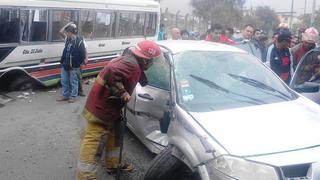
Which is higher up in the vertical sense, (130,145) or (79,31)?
(79,31)

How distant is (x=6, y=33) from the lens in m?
10.0

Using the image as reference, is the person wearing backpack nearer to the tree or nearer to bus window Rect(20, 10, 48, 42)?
bus window Rect(20, 10, 48, 42)

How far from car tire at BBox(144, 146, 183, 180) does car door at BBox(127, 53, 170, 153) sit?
0.87 metres

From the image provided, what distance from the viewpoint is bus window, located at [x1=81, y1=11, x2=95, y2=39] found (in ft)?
40.4

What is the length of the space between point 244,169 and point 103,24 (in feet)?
34.3

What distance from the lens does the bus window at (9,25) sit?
9891mm

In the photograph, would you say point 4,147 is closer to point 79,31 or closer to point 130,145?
point 130,145

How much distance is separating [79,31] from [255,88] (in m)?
8.39

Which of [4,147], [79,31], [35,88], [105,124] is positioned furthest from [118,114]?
[79,31]

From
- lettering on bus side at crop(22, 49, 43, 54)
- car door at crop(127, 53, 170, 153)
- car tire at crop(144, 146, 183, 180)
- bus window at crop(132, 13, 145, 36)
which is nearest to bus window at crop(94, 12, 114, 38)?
bus window at crop(132, 13, 145, 36)

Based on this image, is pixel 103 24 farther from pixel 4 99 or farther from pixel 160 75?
pixel 160 75

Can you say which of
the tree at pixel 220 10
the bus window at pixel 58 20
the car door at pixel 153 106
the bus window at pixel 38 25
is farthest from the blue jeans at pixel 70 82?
the tree at pixel 220 10

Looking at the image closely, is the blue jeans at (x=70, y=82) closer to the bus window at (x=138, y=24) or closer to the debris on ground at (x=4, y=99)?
the debris on ground at (x=4, y=99)

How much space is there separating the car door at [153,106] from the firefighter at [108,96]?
0.49 meters
